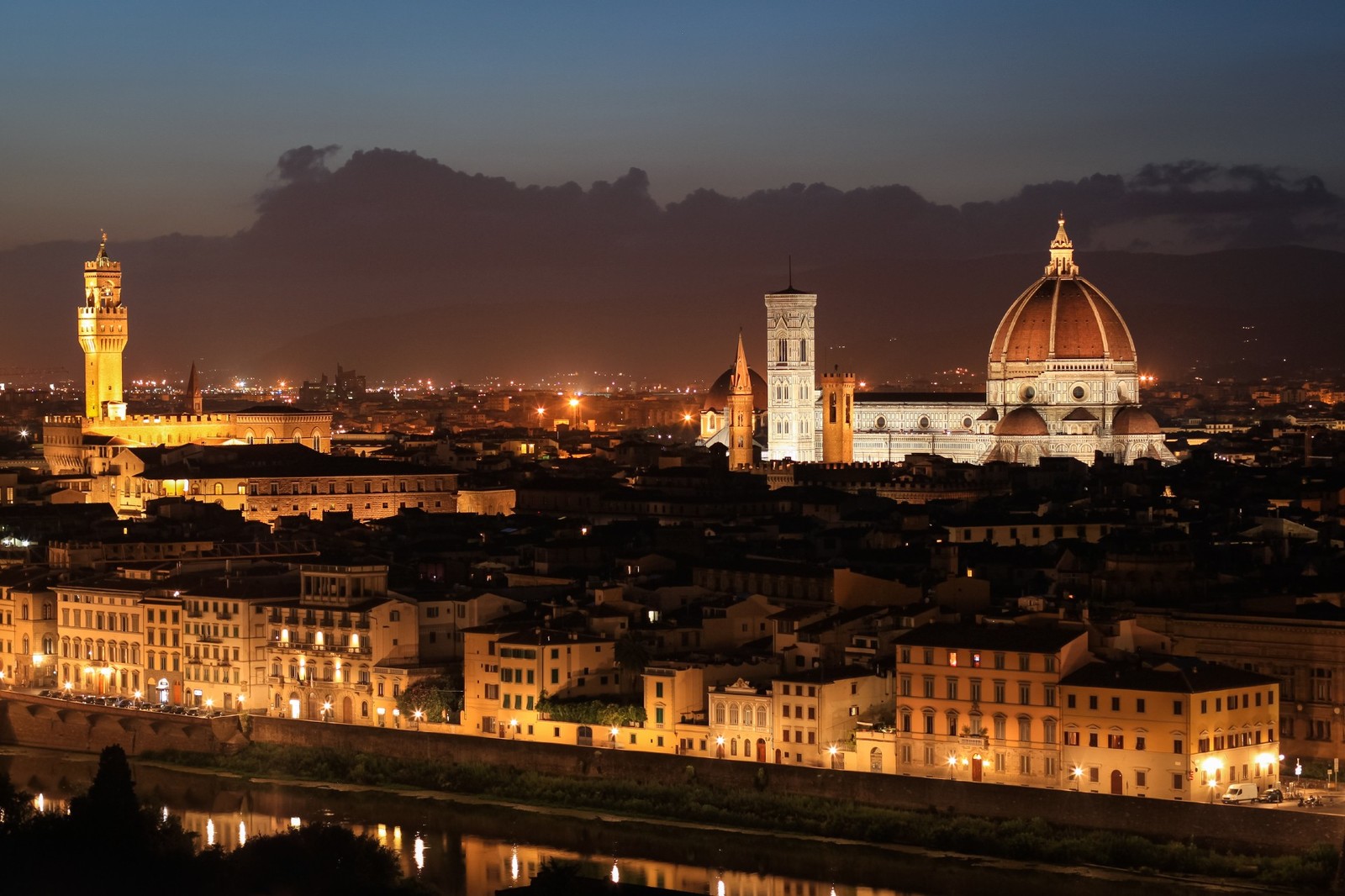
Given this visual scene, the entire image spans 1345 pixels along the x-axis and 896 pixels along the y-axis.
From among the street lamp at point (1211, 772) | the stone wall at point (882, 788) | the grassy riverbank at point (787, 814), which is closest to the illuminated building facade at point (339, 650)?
the stone wall at point (882, 788)

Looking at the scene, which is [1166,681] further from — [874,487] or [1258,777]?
[874,487]

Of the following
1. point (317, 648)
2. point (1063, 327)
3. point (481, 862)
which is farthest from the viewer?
point (1063, 327)

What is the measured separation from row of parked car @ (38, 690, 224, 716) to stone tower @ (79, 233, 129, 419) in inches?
1655

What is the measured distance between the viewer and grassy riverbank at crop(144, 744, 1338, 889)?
39.7m

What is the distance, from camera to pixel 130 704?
53.6m

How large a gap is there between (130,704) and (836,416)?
59467 millimetres

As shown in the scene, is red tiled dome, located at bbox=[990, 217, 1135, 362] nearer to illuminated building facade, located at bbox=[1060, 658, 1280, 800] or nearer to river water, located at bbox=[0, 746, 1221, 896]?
river water, located at bbox=[0, 746, 1221, 896]

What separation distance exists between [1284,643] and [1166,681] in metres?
4.94

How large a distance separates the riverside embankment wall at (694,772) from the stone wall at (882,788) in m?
0.01

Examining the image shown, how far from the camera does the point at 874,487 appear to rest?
88750 millimetres

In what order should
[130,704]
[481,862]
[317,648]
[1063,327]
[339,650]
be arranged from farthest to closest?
[1063,327] → [130,704] → [317,648] → [339,650] → [481,862]

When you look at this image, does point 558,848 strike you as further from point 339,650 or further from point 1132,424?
point 1132,424

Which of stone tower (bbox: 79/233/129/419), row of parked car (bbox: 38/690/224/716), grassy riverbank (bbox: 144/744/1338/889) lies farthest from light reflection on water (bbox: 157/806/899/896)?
stone tower (bbox: 79/233/129/419)

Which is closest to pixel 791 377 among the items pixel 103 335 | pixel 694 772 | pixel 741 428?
pixel 741 428
